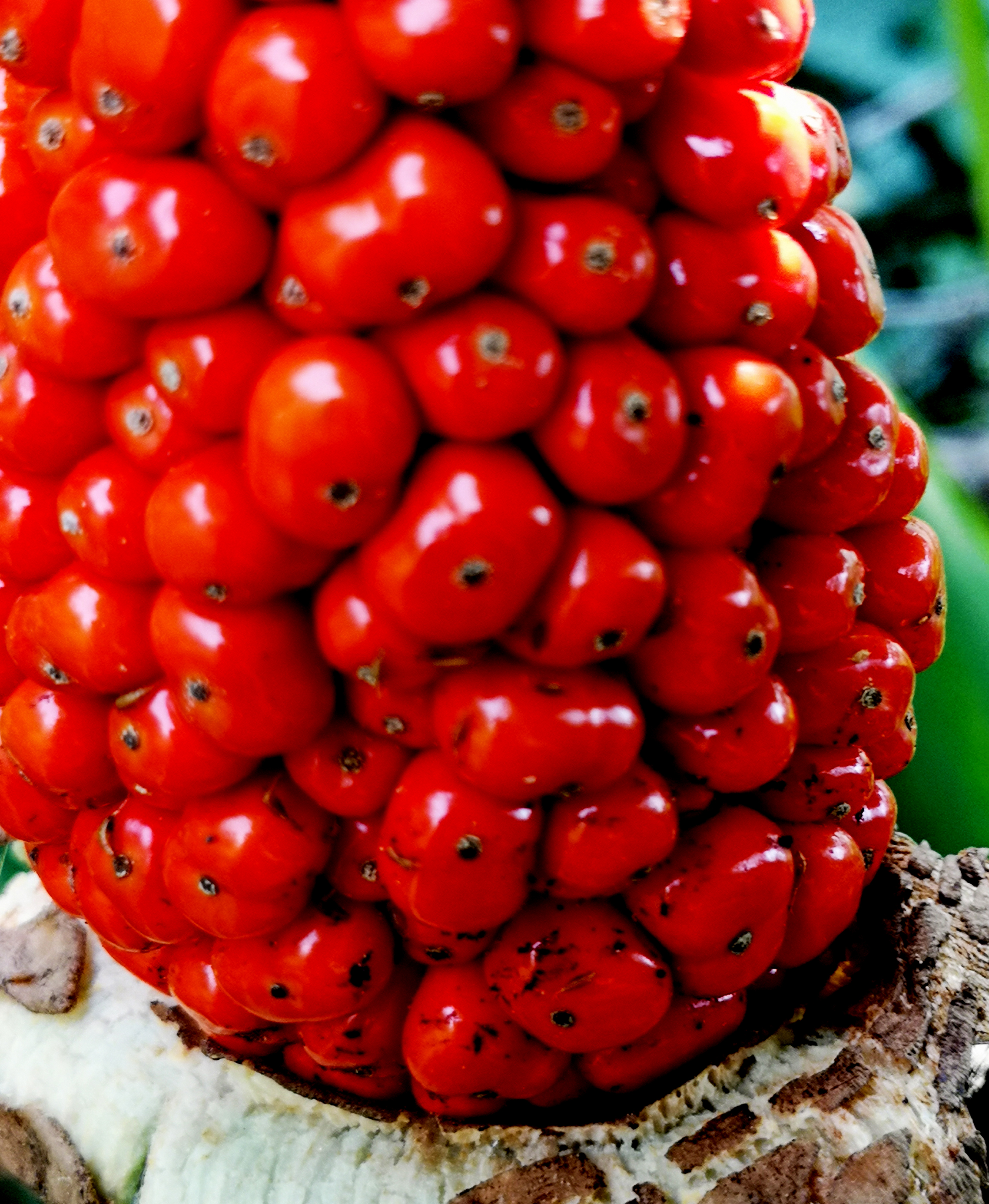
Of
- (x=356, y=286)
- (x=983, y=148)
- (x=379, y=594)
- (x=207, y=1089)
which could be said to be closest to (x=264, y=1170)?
(x=207, y=1089)

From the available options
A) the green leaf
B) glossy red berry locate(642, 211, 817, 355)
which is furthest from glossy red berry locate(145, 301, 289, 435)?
the green leaf

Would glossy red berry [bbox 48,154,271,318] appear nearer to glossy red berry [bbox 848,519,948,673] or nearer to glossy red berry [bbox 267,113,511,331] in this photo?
glossy red berry [bbox 267,113,511,331]

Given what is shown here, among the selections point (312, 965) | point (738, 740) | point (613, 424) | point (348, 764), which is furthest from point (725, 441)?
point (312, 965)

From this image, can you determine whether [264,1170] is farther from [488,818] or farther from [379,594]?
[379,594]

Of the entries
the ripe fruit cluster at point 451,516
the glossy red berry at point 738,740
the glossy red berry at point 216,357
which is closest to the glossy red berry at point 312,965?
the ripe fruit cluster at point 451,516

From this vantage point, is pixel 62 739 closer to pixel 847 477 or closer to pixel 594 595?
pixel 594 595
